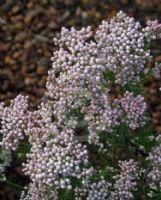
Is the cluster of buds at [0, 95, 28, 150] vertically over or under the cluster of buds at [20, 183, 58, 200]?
over

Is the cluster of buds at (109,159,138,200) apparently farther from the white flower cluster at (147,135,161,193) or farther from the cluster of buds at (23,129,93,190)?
the cluster of buds at (23,129,93,190)

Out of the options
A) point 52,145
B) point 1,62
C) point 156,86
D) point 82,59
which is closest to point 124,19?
point 82,59

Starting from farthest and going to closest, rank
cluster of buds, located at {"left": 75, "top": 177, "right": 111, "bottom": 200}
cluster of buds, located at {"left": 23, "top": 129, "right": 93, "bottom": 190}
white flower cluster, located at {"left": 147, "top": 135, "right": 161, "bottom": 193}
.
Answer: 1. white flower cluster, located at {"left": 147, "top": 135, "right": 161, "bottom": 193}
2. cluster of buds, located at {"left": 75, "top": 177, "right": 111, "bottom": 200}
3. cluster of buds, located at {"left": 23, "top": 129, "right": 93, "bottom": 190}

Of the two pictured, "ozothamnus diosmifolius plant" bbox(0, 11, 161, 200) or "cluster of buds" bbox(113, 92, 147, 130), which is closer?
"ozothamnus diosmifolius plant" bbox(0, 11, 161, 200)

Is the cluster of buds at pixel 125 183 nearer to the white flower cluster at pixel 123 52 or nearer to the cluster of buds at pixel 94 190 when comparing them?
the cluster of buds at pixel 94 190

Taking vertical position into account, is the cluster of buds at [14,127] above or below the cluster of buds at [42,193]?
above

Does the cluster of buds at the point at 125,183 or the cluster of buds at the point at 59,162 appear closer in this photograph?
the cluster of buds at the point at 59,162

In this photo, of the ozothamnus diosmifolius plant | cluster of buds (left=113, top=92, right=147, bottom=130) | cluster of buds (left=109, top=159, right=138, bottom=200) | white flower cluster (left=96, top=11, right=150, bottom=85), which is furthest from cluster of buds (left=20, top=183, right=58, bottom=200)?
white flower cluster (left=96, top=11, right=150, bottom=85)

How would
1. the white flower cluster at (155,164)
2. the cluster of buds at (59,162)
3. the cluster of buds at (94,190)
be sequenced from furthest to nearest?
the white flower cluster at (155,164)
the cluster of buds at (94,190)
the cluster of buds at (59,162)

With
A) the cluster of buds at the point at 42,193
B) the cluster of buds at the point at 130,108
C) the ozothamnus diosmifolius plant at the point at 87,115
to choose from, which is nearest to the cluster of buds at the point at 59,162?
the ozothamnus diosmifolius plant at the point at 87,115
